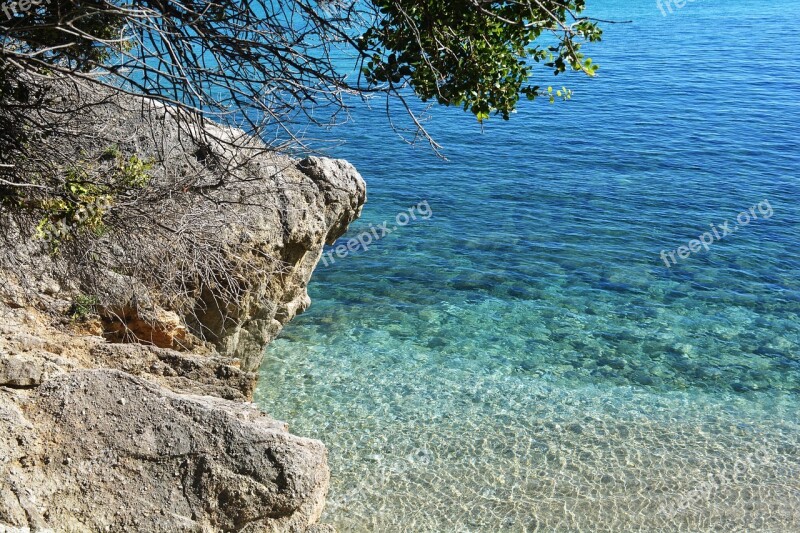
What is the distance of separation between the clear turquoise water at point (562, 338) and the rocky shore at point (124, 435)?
7.96 ft

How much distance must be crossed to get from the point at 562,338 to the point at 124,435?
319 inches

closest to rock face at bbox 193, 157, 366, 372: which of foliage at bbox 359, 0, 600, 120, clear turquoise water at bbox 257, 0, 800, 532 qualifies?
clear turquoise water at bbox 257, 0, 800, 532

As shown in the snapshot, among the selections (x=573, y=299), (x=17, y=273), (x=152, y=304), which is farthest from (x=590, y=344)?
(x=17, y=273)

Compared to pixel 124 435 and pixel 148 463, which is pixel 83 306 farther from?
pixel 148 463

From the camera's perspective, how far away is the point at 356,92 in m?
5.54

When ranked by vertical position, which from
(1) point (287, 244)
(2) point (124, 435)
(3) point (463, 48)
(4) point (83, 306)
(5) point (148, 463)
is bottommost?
(5) point (148, 463)

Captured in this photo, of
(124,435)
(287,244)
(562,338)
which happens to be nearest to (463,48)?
(124,435)

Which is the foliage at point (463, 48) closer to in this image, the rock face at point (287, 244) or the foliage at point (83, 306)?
the rock face at point (287, 244)

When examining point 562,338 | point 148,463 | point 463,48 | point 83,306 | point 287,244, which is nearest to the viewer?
point 148,463

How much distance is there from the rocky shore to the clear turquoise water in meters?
2.43

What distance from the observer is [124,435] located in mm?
5516

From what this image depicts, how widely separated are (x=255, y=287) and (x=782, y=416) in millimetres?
7156

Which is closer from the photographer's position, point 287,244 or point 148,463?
point 148,463

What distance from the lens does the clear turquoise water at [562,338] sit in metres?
8.59
